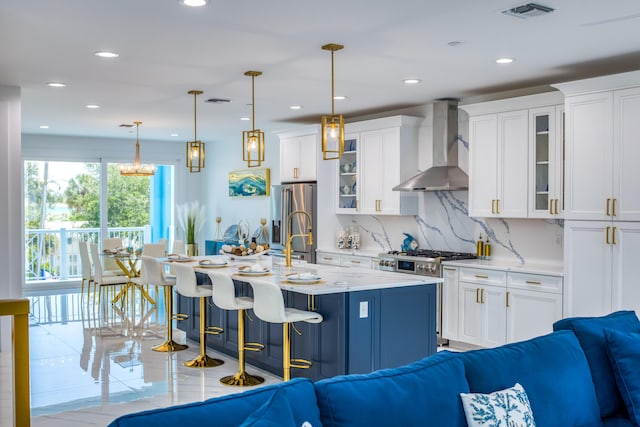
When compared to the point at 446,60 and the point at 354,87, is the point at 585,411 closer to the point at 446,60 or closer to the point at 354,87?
the point at 446,60

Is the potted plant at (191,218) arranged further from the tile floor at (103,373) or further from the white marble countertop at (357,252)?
the white marble countertop at (357,252)

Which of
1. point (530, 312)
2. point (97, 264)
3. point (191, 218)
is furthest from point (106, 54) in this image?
point (191, 218)

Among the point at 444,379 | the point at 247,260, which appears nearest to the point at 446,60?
the point at 247,260

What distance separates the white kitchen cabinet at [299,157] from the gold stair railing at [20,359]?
5.72 m

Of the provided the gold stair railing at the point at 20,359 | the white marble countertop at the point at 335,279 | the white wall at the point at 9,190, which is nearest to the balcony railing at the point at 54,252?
the white wall at the point at 9,190

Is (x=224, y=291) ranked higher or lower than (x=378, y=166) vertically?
lower

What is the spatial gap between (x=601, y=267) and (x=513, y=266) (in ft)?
3.23

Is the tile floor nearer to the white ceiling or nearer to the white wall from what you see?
the white wall

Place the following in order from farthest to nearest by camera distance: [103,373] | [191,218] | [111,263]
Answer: [191,218] < [111,263] < [103,373]

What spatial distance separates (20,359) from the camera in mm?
2730

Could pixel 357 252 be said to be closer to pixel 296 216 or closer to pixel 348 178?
pixel 348 178

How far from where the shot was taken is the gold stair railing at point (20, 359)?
2693 millimetres

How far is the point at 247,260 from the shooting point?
655 cm

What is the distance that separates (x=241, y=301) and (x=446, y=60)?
2.61 metres
